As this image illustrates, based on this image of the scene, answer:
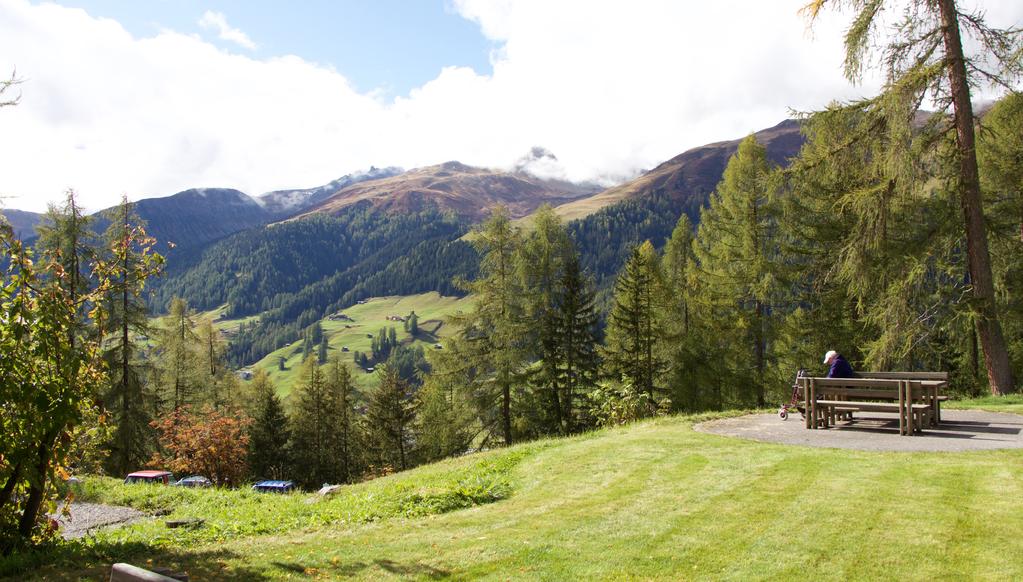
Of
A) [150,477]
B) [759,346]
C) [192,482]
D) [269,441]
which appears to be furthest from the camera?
[269,441]

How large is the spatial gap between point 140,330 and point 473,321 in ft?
54.1

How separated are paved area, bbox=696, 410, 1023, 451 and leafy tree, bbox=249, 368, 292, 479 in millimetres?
44227

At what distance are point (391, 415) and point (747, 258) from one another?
3303 cm

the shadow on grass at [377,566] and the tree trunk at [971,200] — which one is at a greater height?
the tree trunk at [971,200]

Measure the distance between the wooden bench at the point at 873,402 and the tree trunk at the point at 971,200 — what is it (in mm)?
5051

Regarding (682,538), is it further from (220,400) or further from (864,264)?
(220,400)

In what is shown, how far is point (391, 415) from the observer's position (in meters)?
51.2

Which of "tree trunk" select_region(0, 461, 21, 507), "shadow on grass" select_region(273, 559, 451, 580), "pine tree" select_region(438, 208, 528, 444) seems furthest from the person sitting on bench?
"pine tree" select_region(438, 208, 528, 444)

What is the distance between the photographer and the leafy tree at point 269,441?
50531mm

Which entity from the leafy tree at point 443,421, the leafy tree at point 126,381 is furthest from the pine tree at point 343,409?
the leafy tree at point 126,381

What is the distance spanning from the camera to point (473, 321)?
3192cm

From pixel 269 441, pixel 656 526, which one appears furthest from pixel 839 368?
pixel 269 441

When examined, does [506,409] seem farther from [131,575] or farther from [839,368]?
[131,575]

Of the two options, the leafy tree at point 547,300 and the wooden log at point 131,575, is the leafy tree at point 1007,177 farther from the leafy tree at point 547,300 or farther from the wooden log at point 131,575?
the wooden log at point 131,575
